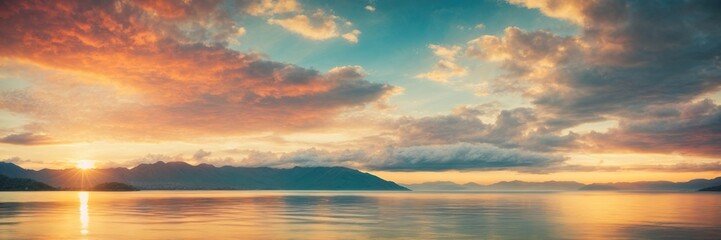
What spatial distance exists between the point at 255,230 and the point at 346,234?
32.5 ft

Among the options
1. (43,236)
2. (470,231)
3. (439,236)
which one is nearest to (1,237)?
(43,236)

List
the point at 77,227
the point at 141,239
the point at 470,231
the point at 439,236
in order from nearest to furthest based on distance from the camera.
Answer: the point at 141,239 < the point at 439,236 < the point at 470,231 < the point at 77,227

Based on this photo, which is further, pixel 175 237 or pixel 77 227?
pixel 77 227

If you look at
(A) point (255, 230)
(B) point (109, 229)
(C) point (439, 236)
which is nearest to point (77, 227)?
(B) point (109, 229)

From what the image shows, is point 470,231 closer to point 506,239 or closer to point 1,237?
point 506,239

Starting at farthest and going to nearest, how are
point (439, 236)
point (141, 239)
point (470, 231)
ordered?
point (470, 231) → point (439, 236) → point (141, 239)

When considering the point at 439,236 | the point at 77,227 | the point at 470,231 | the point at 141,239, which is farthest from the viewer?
the point at 77,227

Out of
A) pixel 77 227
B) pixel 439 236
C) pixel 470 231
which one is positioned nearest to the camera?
pixel 439 236

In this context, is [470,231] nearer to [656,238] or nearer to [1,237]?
[656,238]

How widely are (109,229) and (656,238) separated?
5120 centimetres

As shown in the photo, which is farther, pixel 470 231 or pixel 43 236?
pixel 470 231

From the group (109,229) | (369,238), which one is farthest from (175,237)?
(369,238)

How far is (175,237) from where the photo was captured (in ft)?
134

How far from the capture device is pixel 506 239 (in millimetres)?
40438
